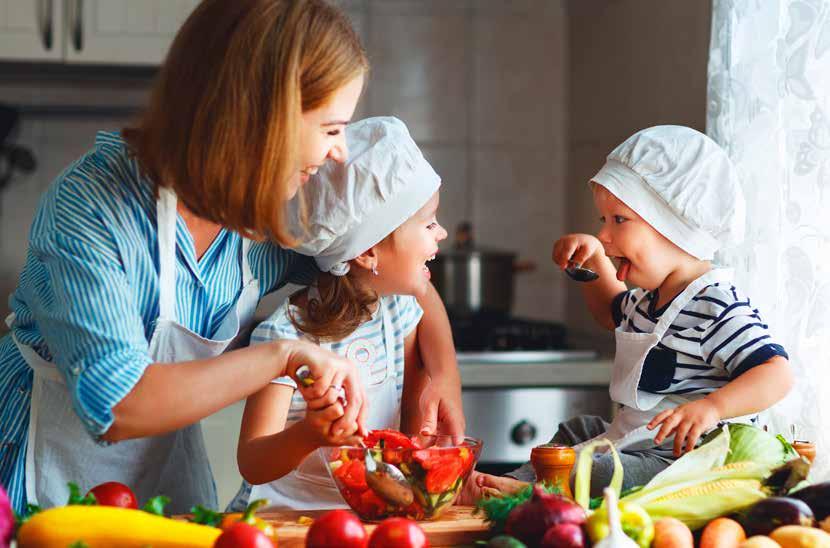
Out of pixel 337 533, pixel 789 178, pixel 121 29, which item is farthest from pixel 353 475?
pixel 121 29

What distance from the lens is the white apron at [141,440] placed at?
→ 1.21 meters

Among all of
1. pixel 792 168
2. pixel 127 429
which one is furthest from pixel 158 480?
pixel 792 168

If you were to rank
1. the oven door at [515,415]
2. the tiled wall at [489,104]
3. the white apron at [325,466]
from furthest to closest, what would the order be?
1. the tiled wall at [489,104]
2. the oven door at [515,415]
3. the white apron at [325,466]

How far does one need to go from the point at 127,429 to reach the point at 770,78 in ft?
3.47

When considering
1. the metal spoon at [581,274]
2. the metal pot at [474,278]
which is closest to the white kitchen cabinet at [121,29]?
the metal pot at [474,278]

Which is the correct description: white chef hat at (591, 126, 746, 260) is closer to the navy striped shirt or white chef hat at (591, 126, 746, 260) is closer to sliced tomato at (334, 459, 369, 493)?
the navy striped shirt

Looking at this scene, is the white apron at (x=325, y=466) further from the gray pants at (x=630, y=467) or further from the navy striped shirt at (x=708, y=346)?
the navy striped shirt at (x=708, y=346)

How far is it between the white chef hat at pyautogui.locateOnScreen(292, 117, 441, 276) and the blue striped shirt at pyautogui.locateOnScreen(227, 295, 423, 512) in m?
0.12

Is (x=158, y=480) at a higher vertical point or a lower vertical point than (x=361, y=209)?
lower

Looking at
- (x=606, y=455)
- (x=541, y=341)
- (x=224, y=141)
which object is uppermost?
(x=224, y=141)

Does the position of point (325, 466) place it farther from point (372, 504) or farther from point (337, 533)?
point (337, 533)

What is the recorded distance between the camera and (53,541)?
0.92m

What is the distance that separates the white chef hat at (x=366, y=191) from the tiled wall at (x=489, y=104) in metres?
1.49

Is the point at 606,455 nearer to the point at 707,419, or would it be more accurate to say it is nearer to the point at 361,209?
the point at 707,419
